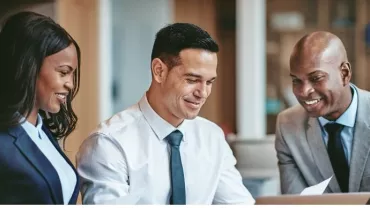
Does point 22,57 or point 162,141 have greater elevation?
point 22,57

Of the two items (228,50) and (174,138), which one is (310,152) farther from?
(228,50)

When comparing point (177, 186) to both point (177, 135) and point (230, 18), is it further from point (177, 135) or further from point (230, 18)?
point (230, 18)

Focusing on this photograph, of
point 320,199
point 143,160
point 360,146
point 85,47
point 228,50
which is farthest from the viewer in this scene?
point 228,50

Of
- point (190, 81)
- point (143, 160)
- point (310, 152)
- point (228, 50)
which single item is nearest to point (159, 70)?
point (190, 81)

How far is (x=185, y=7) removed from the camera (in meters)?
1.95

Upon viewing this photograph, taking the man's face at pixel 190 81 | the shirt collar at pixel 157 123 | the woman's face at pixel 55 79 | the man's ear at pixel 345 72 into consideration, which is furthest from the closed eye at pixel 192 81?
the man's ear at pixel 345 72

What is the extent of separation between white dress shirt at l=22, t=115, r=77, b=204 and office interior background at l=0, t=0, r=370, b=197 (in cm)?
17

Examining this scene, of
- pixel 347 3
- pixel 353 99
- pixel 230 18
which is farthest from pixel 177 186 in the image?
pixel 347 3

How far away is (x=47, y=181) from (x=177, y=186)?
0.29m

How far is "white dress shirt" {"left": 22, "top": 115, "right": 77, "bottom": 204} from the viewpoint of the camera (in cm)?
108

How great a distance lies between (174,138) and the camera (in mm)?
1258

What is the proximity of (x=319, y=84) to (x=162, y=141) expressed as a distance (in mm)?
363

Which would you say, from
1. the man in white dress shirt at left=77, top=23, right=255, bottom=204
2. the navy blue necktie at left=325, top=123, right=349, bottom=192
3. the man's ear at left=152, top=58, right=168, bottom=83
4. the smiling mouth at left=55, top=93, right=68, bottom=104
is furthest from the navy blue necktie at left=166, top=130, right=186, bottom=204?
the navy blue necktie at left=325, top=123, right=349, bottom=192

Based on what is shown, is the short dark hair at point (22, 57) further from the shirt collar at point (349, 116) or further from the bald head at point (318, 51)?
the shirt collar at point (349, 116)
